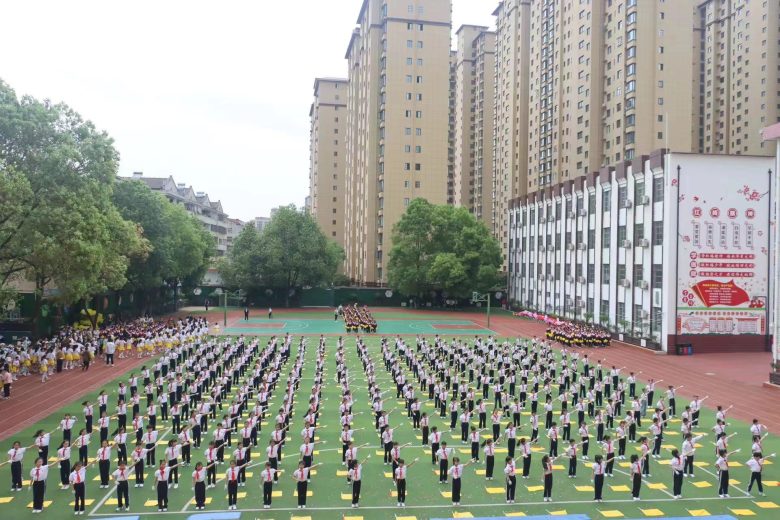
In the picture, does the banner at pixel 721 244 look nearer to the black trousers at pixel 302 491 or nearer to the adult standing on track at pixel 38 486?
the black trousers at pixel 302 491

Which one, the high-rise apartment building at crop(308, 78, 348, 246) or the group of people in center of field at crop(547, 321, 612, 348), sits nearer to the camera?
the group of people in center of field at crop(547, 321, 612, 348)

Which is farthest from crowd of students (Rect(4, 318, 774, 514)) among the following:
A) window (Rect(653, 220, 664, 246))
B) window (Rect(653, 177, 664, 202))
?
window (Rect(653, 177, 664, 202))

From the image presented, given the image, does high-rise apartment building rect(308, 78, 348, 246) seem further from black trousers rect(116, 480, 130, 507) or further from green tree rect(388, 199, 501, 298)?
black trousers rect(116, 480, 130, 507)

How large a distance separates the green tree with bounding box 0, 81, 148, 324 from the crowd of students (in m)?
5.21

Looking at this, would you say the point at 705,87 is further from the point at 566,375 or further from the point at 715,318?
the point at 566,375

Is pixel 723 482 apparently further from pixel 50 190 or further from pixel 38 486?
pixel 50 190

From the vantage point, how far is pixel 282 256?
56.5 m

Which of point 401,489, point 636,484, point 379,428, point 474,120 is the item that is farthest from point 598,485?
point 474,120

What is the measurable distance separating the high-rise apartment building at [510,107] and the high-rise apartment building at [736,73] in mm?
26752

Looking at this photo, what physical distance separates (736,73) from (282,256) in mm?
61819

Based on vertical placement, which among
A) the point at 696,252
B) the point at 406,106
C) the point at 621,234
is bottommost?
the point at 696,252

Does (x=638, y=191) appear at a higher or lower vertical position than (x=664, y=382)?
higher

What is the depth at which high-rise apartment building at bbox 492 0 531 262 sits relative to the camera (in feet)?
241

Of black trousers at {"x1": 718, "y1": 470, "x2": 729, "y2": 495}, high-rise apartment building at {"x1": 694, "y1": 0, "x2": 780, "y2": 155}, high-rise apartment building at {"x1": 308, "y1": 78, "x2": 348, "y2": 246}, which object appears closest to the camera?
black trousers at {"x1": 718, "y1": 470, "x2": 729, "y2": 495}
